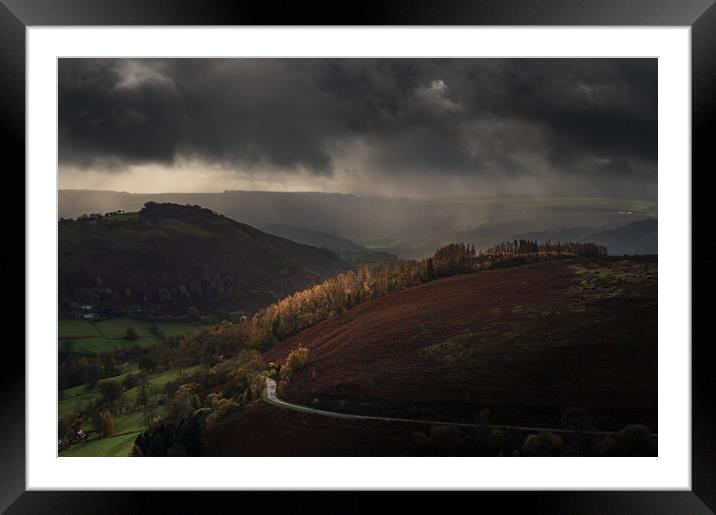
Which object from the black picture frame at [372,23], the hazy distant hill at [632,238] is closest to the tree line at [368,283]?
the hazy distant hill at [632,238]

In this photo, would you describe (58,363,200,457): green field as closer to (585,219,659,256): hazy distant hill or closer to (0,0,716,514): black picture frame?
(0,0,716,514): black picture frame

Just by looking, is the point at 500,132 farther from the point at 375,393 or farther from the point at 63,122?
the point at 63,122

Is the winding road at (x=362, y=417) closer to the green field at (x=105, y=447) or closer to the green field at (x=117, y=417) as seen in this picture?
the green field at (x=117, y=417)

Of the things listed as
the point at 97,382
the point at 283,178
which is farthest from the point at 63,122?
the point at 97,382

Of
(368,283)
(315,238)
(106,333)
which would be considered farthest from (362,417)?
(106,333)

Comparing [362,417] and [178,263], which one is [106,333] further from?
[362,417]

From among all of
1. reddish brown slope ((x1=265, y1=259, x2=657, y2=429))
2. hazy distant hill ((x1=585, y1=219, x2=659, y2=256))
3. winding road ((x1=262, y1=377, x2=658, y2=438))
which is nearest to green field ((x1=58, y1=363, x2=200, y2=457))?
winding road ((x1=262, y1=377, x2=658, y2=438))
